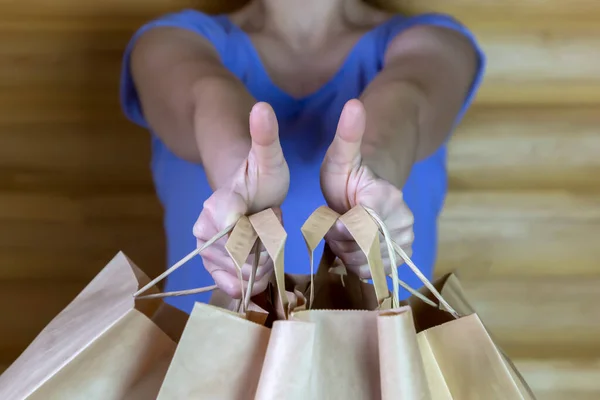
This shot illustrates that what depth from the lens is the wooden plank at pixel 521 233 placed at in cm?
95

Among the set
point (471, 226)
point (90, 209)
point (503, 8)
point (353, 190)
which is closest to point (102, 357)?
point (353, 190)

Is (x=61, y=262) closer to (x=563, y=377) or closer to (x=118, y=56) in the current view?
(x=118, y=56)

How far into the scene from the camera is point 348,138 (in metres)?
0.40

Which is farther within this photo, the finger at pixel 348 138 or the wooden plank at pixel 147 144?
the wooden plank at pixel 147 144

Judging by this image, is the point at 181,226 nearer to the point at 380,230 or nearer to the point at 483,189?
the point at 380,230

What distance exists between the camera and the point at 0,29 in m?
0.91

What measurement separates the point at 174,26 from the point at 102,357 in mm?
495

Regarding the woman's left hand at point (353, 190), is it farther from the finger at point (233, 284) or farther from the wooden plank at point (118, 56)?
the wooden plank at point (118, 56)

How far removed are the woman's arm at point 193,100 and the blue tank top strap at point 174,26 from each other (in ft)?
0.05

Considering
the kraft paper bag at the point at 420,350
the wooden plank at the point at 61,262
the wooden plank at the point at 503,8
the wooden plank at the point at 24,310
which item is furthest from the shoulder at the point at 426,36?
the wooden plank at the point at 24,310

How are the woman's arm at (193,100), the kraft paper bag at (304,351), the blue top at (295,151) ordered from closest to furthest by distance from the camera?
the kraft paper bag at (304,351) < the woman's arm at (193,100) < the blue top at (295,151)

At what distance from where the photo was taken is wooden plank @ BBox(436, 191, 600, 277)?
95cm

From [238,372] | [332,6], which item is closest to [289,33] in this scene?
[332,6]

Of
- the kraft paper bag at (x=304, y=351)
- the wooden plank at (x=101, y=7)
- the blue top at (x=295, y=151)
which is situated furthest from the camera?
the wooden plank at (x=101, y=7)
